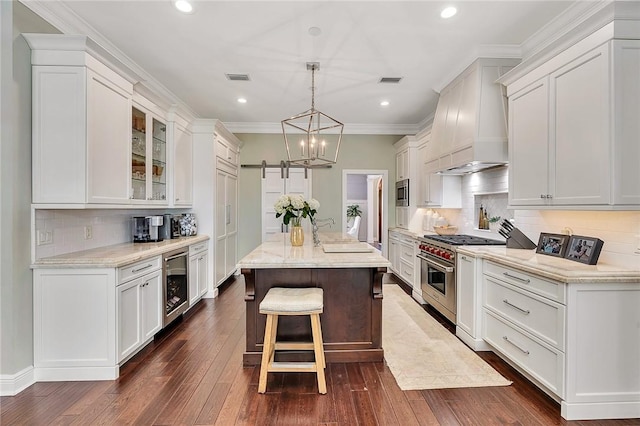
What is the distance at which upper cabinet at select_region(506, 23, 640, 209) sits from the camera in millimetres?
2008

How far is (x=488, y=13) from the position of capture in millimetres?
2662

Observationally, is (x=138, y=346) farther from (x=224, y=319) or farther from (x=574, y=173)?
(x=574, y=173)

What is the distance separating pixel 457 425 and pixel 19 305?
121 inches

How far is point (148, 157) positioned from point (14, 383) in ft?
7.26

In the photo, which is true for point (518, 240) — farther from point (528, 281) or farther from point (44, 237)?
point (44, 237)

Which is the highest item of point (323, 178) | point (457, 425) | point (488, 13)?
point (488, 13)

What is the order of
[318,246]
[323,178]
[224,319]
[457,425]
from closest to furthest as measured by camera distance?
[457,425], [318,246], [224,319], [323,178]

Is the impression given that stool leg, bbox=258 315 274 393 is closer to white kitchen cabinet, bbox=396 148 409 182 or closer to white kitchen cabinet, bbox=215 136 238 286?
white kitchen cabinet, bbox=215 136 238 286

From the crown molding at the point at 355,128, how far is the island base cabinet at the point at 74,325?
4.34 m

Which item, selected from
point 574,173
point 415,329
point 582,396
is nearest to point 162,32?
point 574,173

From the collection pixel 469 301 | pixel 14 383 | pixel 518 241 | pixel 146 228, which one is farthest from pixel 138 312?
pixel 518 241

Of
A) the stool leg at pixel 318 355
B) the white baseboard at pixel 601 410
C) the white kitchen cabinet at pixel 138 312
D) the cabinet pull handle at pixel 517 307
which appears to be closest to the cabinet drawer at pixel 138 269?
the white kitchen cabinet at pixel 138 312

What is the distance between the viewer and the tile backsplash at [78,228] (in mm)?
2516

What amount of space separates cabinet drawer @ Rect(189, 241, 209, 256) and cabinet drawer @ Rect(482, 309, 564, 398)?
3372 millimetres
